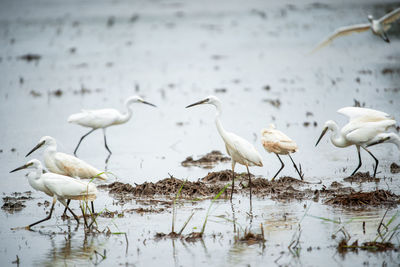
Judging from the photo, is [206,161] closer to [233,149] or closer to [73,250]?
[233,149]

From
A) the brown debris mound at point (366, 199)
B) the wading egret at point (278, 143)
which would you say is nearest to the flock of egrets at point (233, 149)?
the wading egret at point (278, 143)

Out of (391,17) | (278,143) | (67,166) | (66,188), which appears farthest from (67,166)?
(391,17)

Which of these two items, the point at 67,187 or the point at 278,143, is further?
the point at 278,143

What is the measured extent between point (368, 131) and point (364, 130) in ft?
0.21

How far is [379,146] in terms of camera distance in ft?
35.0

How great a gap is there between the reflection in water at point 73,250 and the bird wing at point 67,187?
47 centimetres

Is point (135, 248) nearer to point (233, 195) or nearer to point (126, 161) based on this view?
point (233, 195)

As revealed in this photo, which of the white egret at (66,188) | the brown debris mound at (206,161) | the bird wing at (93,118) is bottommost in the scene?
the white egret at (66,188)

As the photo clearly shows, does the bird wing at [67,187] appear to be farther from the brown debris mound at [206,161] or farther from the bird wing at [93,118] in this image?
the bird wing at [93,118]

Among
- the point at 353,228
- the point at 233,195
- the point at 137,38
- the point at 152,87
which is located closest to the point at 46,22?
the point at 137,38

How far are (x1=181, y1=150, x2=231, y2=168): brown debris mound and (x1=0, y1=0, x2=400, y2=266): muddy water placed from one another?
0.21m

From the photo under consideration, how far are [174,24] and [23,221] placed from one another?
2637cm

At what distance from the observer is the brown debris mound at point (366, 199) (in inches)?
288

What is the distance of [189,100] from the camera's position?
16.4m
